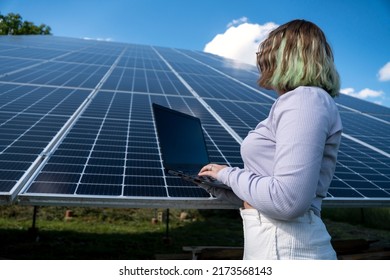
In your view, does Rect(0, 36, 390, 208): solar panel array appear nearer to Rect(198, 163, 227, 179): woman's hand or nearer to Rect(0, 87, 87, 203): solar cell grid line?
Rect(0, 87, 87, 203): solar cell grid line

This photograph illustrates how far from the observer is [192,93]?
7352mm

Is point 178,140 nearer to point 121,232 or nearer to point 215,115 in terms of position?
point 215,115

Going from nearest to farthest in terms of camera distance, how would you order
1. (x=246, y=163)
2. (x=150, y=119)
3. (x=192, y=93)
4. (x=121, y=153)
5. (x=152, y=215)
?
(x=246, y=163)
(x=121, y=153)
(x=150, y=119)
(x=192, y=93)
(x=152, y=215)

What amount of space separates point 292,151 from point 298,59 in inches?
20.0

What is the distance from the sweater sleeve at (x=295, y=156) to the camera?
1611 mm

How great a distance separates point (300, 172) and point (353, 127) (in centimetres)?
547

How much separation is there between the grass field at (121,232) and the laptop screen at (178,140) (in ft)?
13.6

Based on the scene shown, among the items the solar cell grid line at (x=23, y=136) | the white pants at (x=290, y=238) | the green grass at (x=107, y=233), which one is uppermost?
the white pants at (x=290, y=238)

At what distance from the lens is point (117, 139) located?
4160mm

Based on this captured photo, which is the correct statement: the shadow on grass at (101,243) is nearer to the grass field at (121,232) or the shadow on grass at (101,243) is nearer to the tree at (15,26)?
the grass field at (121,232)

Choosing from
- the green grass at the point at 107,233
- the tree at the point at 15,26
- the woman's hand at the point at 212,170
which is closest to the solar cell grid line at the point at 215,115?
the woman's hand at the point at 212,170

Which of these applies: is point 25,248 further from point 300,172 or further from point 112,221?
point 300,172
